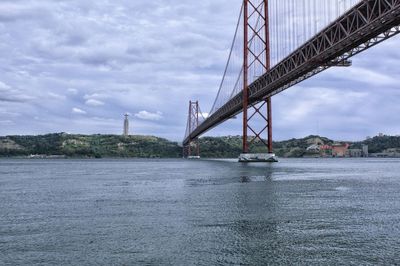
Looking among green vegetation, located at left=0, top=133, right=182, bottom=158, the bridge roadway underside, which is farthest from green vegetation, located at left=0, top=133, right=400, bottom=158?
the bridge roadway underside

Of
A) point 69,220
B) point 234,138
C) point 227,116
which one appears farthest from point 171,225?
point 234,138

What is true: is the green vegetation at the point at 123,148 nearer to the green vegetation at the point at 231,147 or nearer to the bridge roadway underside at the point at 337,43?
the green vegetation at the point at 231,147

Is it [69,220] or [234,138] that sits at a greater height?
[234,138]

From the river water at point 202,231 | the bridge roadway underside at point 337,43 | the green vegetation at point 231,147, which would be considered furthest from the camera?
the green vegetation at point 231,147

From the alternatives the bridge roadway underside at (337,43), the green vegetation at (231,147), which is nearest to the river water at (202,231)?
the bridge roadway underside at (337,43)

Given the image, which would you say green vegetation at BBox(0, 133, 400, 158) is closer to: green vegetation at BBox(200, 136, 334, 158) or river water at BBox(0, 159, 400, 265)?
green vegetation at BBox(200, 136, 334, 158)

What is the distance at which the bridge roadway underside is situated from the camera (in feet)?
99.1

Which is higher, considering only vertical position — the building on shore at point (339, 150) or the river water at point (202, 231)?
the building on shore at point (339, 150)

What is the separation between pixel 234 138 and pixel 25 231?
176524 millimetres

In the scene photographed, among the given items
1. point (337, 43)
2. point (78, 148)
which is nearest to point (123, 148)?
point (78, 148)

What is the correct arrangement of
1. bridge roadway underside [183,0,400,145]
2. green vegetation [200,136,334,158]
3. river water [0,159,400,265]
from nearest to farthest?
1. river water [0,159,400,265]
2. bridge roadway underside [183,0,400,145]
3. green vegetation [200,136,334,158]

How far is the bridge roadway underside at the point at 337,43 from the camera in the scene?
99.1 feet

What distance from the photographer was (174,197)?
78.2 ft

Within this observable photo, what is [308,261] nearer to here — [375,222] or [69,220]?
[375,222]
